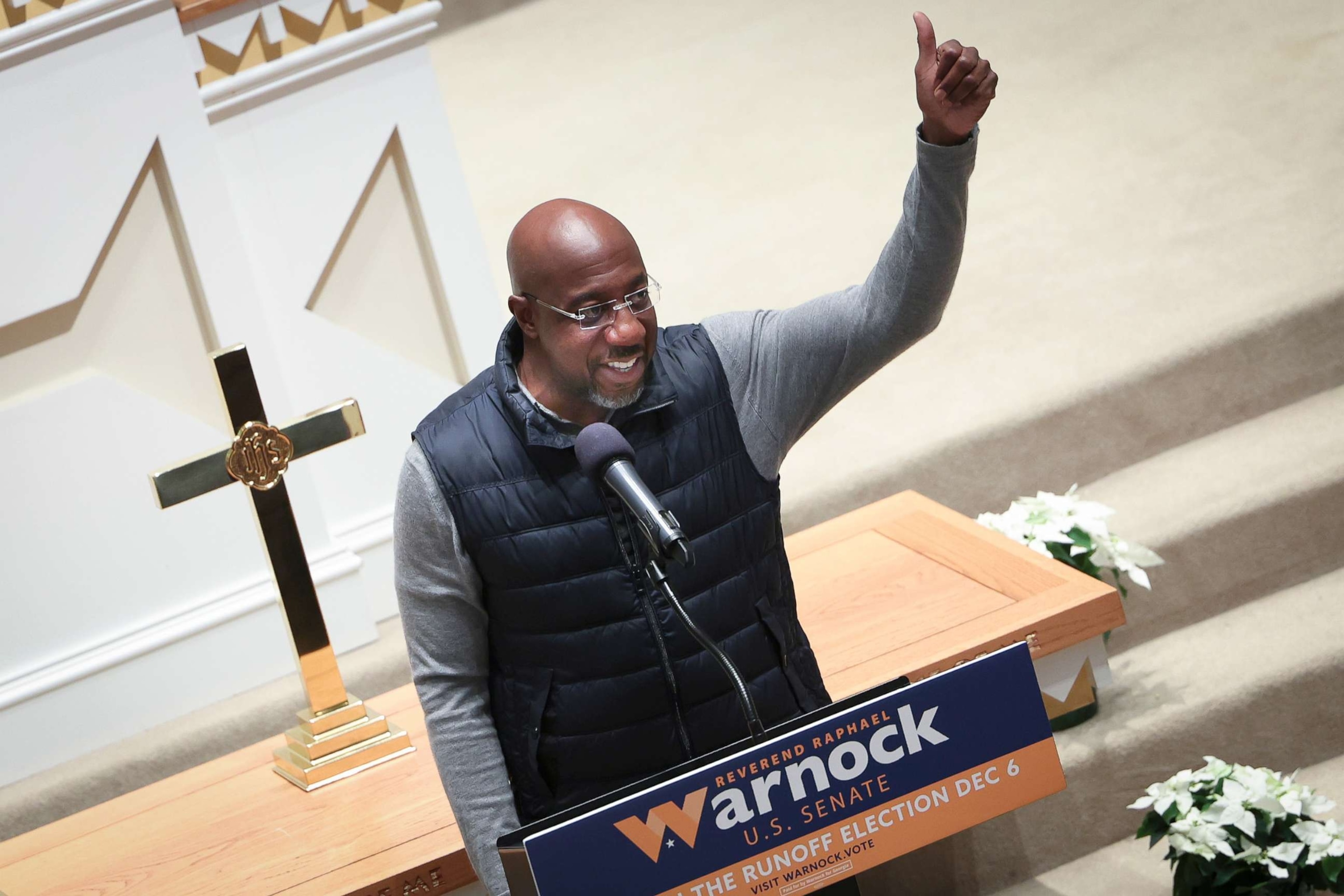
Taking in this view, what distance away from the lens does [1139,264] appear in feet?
12.8

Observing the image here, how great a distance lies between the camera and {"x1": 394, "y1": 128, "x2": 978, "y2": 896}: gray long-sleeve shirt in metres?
1.73

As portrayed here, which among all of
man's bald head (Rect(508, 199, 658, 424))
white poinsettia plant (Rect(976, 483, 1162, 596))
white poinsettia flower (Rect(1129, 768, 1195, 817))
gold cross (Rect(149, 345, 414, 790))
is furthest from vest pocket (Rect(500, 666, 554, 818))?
white poinsettia plant (Rect(976, 483, 1162, 596))

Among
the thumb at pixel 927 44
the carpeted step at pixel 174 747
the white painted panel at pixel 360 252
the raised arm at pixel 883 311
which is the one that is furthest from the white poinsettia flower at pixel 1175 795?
the white painted panel at pixel 360 252

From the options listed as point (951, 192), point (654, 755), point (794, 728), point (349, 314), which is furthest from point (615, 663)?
point (349, 314)

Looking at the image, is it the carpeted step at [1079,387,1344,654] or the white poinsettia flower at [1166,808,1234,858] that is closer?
the white poinsettia flower at [1166,808,1234,858]

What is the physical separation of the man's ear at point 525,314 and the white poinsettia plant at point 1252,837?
4.42 ft

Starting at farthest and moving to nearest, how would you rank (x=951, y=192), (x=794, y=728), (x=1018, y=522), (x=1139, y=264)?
(x=1139, y=264) < (x=1018, y=522) < (x=951, y=192) < (x=794, y=728)

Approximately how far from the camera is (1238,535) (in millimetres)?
3100

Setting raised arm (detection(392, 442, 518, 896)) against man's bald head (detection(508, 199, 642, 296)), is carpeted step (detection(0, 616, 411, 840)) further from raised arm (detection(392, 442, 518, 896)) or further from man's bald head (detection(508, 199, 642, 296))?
man's bald head (detection(508, 199, 642, 296))

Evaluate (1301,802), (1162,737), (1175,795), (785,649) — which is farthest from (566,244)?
(1162,737)

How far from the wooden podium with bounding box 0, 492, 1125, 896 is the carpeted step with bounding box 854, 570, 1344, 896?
385mm

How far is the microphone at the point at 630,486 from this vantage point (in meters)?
1.20

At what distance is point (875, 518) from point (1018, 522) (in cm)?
33

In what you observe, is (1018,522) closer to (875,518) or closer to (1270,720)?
(875,518)
